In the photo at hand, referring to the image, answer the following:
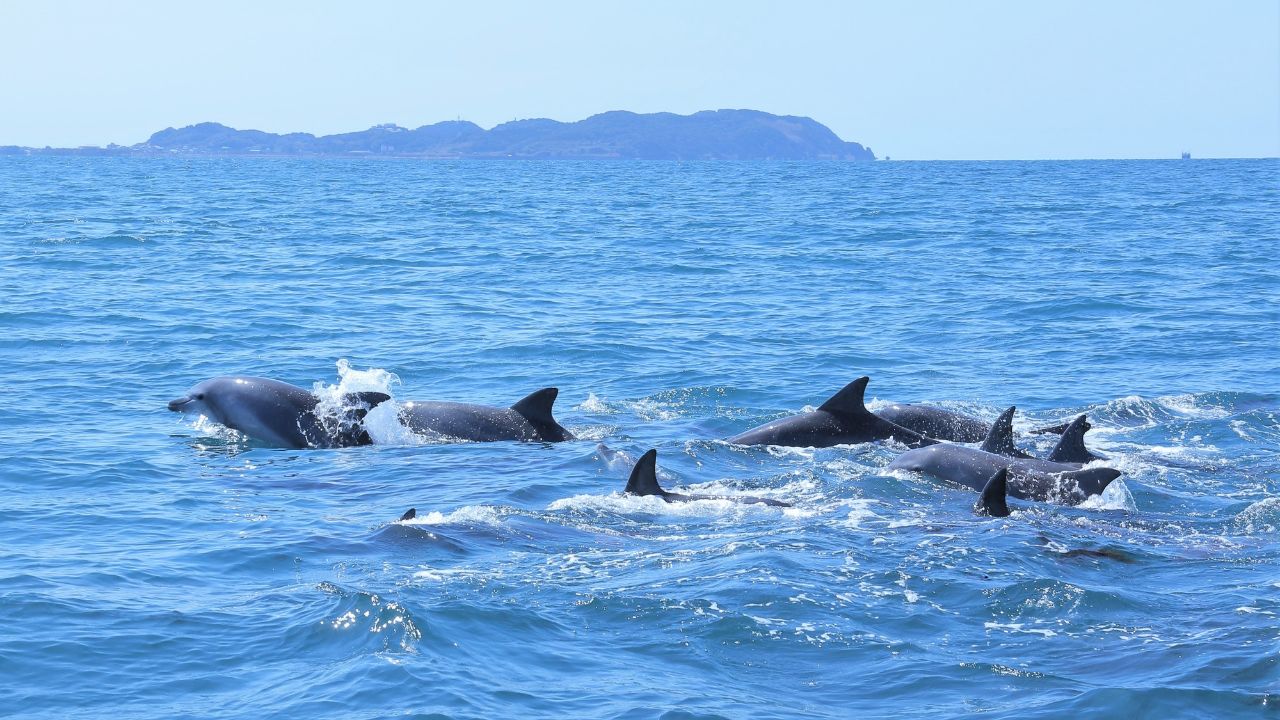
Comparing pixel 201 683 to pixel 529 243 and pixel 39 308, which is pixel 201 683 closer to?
pixel 39 308

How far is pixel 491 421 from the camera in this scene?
59.4 ft

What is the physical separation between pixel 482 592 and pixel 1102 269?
32.1 meters

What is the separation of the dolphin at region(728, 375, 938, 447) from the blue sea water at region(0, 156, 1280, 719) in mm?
403

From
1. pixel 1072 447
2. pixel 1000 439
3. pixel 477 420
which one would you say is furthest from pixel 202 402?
pixel 1072 447

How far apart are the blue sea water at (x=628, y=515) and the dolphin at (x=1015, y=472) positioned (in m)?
0.26

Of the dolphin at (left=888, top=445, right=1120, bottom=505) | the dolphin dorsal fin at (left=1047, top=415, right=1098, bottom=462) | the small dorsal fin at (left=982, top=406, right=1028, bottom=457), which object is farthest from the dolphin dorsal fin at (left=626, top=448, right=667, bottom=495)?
the dolphin dorsal fin at (left=1047, top=415, right=1098, bottom=462)

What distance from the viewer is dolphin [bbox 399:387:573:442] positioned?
1780 centimetres

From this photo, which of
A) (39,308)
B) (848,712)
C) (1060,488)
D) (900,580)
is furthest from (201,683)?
(39,308)

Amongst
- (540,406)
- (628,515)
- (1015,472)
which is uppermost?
(540,406)

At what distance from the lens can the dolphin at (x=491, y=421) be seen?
17.8 m

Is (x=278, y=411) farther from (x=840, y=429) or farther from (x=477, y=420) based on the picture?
(x=840, y=429)

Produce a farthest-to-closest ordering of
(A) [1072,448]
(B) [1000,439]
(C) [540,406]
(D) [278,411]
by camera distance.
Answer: (C) [540,406], (D) [278,411], (B) [1000,439], (A) [1072,448]

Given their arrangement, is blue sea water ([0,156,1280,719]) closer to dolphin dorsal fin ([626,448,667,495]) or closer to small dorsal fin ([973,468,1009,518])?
small dorsal fin ([973,468,1009,518])

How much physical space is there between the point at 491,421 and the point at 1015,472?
664cm
